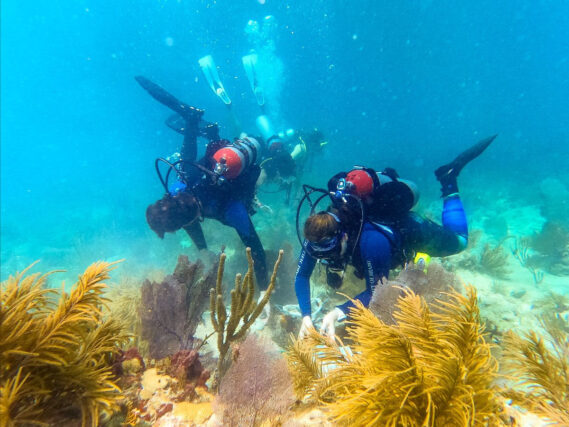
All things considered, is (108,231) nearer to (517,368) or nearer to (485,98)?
(517,368)

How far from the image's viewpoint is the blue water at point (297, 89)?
23.6m

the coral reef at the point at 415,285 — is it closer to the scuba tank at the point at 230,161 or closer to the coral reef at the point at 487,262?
the scuba tank at the point at 230,161

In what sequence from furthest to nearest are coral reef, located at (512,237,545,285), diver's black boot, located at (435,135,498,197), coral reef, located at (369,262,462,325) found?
coral reef, located at (512,237,545,285) < diver's black boot, located at (435,135,498,197) < coral reef, located at (369,262,462,325)

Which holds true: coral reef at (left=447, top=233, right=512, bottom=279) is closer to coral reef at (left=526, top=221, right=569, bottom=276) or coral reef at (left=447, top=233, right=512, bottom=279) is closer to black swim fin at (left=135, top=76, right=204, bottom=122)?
coral reef at (left=526, top=221, right=569, bottom=276)

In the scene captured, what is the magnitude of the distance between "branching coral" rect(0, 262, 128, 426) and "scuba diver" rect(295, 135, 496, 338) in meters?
1.84

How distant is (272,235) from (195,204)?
615 cm

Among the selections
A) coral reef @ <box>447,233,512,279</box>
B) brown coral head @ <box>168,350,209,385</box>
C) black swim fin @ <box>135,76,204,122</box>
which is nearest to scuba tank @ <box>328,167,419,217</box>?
brown coral head @ <box>168,350,209,385</box>

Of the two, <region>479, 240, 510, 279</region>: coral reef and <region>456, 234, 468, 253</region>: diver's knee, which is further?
<region>479, 240, 510, 279</region>: coral reef

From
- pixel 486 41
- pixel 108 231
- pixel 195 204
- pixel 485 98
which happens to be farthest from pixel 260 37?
pixel 485 98

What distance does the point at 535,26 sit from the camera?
59750 millimetres

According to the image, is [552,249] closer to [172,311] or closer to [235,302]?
[235,302]

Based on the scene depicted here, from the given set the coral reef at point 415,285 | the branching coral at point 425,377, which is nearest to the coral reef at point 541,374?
the branching coral at point 425,377

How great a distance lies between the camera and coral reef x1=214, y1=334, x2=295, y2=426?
1886 mm

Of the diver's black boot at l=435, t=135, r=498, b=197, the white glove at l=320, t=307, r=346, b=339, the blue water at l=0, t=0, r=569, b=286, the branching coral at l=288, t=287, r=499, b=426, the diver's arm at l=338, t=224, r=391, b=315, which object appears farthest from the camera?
the blue water at l=0, t=0, r=569, b=286
